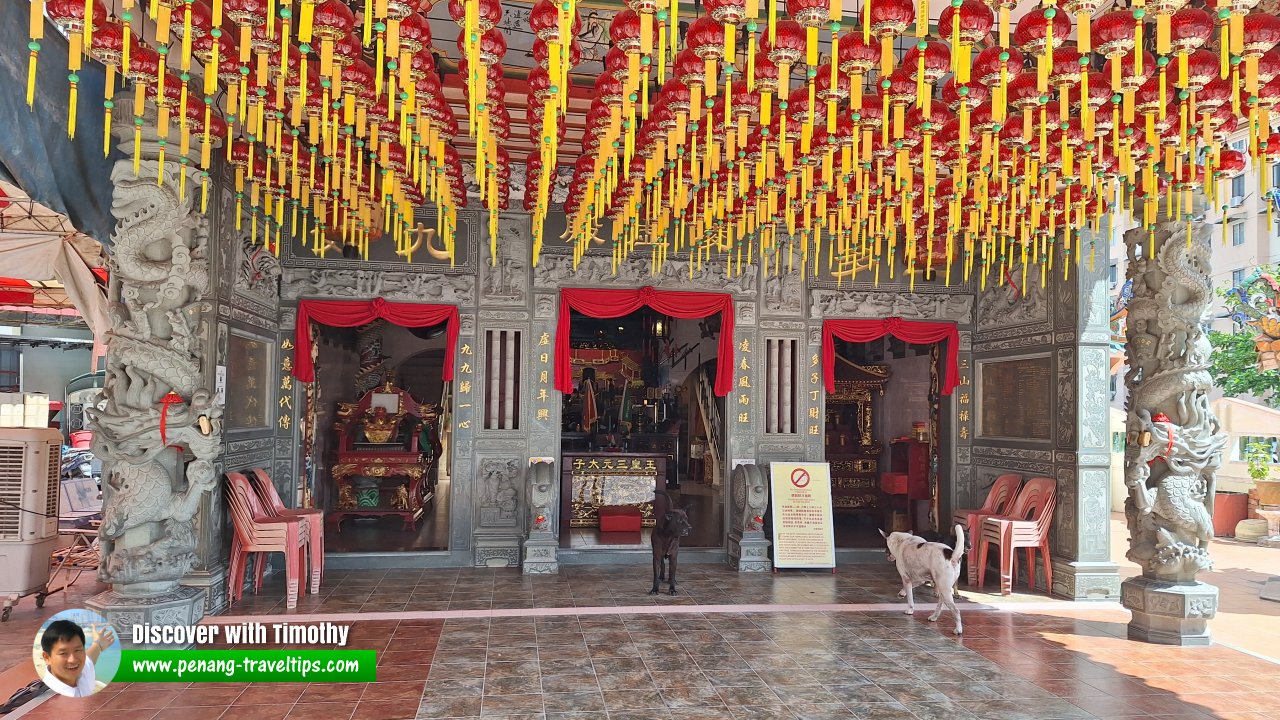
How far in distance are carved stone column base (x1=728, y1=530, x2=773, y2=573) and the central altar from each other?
1.73 metres

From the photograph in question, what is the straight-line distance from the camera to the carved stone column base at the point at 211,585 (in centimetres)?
503

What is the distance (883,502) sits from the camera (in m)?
9.95

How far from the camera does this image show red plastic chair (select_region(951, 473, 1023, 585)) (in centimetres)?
661

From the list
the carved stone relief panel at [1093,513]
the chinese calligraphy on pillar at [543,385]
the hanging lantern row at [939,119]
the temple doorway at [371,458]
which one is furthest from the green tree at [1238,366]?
the temple doorway at [371,458]

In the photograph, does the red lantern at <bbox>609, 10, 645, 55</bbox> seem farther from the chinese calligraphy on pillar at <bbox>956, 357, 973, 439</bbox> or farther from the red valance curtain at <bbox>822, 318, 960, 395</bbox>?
the chinese calligraphy on pillar at <bbox>956, 357, 973, 439</bbox>

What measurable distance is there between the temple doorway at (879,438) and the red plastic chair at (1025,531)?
2.08m

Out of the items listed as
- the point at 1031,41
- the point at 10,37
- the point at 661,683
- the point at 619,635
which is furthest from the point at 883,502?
the point at 10,37

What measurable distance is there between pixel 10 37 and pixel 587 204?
3297mm

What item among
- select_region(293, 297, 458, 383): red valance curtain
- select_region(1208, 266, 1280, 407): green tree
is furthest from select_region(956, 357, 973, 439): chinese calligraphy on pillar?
select_region(1208, 266, 1280, 407): green tree

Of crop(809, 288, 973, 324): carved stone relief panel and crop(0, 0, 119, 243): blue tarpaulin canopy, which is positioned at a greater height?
crop(0, 0, 119, 243): blue tarpaulin canopy

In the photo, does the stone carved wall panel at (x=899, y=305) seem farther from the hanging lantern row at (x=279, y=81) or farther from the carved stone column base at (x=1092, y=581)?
the hanging lantern row at (x=279, y=81)

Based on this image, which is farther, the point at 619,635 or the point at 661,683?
the point at 619,635

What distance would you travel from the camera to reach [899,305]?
7.65m

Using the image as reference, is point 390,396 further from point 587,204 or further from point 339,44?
point 339,44
